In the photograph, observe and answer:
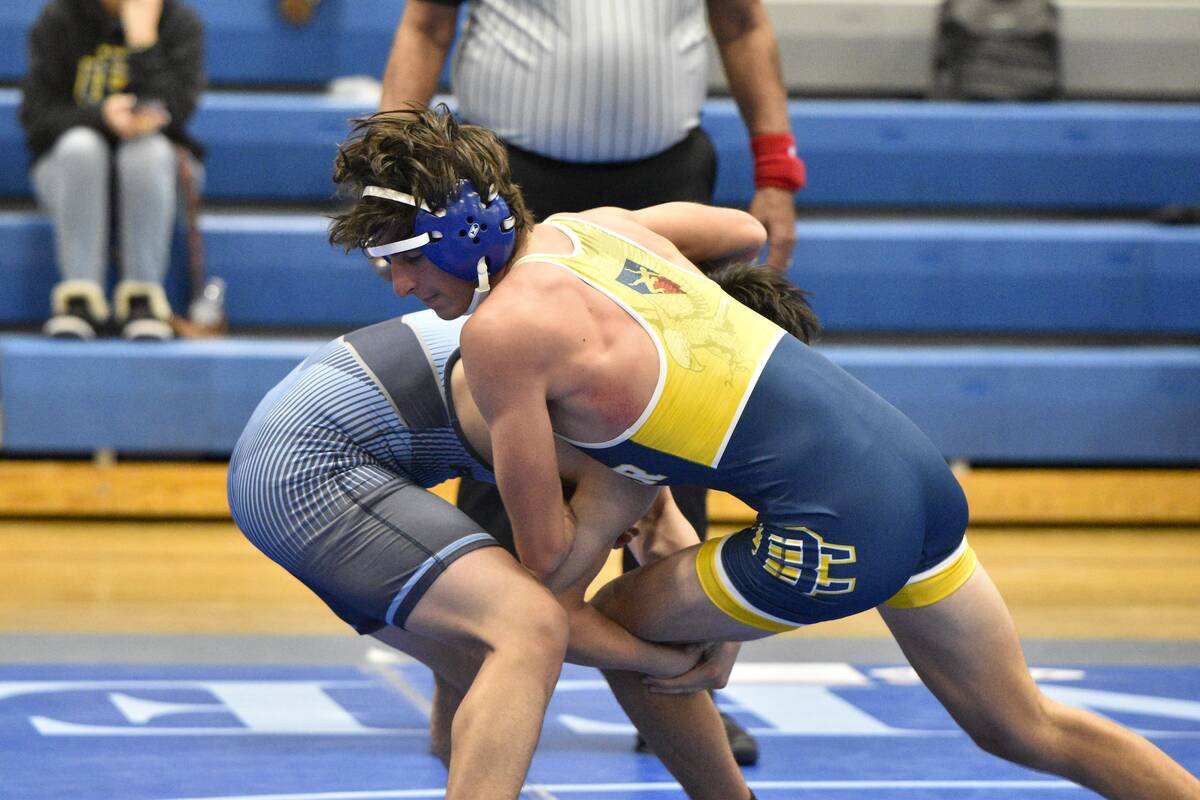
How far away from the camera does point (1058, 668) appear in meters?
3.71

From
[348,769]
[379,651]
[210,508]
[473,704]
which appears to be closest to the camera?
[473,704]

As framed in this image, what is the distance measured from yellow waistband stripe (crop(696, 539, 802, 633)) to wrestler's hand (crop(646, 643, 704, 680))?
0.14 m

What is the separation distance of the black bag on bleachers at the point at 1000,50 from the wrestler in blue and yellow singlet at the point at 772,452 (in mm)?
4459

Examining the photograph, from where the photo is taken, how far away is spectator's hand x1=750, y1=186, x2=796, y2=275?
3.22 m

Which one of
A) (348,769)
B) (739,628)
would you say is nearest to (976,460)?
(348,769)

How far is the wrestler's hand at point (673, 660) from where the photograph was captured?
2.30m

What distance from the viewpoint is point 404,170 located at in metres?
2.15

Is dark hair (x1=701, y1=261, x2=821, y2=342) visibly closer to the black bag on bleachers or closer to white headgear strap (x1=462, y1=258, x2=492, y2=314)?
white headgear strap (x1=462, y1=258, x2=492, y2=314)

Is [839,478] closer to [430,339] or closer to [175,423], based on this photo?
[430,339]

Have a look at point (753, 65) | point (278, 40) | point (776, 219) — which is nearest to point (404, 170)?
point (776, 219)

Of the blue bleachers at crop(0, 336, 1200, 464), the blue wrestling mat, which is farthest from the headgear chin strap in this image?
the blue bleachers at crop(0, 336, 1200, 464)

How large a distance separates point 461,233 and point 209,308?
3629 mm

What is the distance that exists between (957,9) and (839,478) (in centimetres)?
460

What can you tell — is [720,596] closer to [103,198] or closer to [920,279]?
[103,198]
